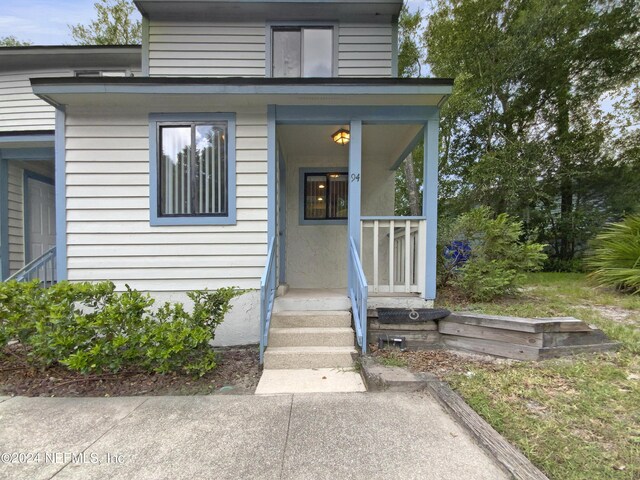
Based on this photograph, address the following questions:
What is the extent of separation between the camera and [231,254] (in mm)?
4004

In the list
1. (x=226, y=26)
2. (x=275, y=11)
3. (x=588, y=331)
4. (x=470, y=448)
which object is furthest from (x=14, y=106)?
(x=588, y=331)

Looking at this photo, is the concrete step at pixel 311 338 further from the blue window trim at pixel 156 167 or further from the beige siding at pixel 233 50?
the beige siding at pixel 233 50

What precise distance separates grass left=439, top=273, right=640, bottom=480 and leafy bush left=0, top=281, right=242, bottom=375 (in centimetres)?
239

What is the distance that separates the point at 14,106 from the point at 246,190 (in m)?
6.10

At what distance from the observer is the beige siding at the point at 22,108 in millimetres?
6254

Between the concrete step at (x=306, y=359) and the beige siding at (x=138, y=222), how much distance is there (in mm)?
1073

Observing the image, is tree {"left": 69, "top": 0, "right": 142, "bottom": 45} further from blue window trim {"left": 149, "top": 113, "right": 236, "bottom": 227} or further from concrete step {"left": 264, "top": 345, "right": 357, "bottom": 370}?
concrete step {"left": 264, "top": 345, "right": 357, "bottom": 370}

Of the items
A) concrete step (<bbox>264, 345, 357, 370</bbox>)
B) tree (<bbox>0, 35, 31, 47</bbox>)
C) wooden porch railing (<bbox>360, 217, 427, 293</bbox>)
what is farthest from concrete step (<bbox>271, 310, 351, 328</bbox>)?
tree (<bbox>0, 35, 31, 47</bbox>)

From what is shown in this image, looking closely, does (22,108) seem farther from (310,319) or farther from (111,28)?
(111,28)

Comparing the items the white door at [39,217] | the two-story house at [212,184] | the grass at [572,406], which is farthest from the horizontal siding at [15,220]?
the grass at [572,406]

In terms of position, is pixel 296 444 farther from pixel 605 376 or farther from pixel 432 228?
pixel 432 228

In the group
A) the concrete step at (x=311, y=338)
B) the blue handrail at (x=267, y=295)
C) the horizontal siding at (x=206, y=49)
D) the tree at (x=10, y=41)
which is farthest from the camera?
the tree at (x=10, y=41)

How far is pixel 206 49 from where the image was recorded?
4992 mm

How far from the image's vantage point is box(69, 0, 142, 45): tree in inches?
471
